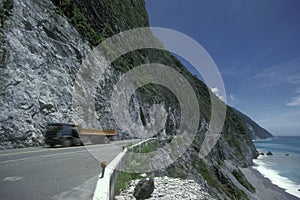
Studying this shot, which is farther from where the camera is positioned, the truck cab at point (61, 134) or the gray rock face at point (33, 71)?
the truck cab at point (61, 134)

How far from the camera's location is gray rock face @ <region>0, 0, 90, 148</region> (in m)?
12.0

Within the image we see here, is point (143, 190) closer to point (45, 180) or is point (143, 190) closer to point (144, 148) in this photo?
point (45, 180)

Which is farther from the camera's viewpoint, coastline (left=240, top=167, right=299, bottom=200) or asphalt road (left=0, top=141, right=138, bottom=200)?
coastline (left=240, top=167, right=299, bottom=200)

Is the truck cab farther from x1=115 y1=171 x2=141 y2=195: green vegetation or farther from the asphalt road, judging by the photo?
x1=115 y1=171 x2=141 y2=195: green vegetation

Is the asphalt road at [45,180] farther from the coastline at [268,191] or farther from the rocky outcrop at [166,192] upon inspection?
the coastline at [268,191]

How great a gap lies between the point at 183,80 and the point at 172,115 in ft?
91.3

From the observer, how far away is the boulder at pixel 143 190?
6922 mm

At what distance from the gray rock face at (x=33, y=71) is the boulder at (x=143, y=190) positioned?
8739 millimetres

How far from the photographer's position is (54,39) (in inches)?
701

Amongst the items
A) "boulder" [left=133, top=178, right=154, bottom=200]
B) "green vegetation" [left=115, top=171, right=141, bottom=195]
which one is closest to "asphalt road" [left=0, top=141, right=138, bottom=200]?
"green vegetation" [left=115, top=171, right=141, bottom=195]

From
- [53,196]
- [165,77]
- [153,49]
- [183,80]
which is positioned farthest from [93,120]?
[183,80]

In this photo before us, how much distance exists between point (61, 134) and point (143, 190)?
8.92 metres

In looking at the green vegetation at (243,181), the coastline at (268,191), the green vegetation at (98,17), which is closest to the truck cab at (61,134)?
the green vegetation at (98,17)

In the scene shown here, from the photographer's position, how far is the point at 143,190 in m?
7.17
